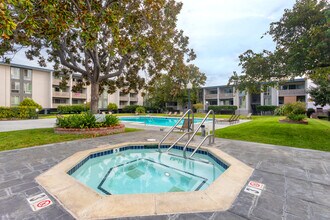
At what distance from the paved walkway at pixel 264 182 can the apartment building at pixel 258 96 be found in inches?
924

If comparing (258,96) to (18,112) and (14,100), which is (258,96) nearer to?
(18,112)

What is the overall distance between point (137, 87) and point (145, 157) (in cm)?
783

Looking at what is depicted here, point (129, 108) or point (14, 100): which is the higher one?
point (14, 100)

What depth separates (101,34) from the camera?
27.4ft

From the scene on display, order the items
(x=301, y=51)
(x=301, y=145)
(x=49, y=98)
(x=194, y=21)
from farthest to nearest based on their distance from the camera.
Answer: (x=49, y=98), (x=194, y=21), (x=301, y=51), (x=301, y=145)

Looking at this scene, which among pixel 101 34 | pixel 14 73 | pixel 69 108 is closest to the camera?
pixel 101 34

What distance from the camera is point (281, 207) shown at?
8.00ft

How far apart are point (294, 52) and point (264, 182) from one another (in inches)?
289

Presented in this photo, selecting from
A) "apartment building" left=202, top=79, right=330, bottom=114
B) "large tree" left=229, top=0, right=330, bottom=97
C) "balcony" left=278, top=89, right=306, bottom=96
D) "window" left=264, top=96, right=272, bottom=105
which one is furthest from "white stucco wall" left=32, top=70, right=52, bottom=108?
"balcony" left=278, top=89, right=306, bottom=96

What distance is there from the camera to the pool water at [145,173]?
12.6ft

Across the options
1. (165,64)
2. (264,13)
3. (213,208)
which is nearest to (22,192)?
(213,208)

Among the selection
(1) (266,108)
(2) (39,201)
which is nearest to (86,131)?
(2) (39,201)

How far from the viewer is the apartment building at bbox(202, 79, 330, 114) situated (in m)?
30.0

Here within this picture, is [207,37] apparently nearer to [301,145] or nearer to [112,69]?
[112,69]
